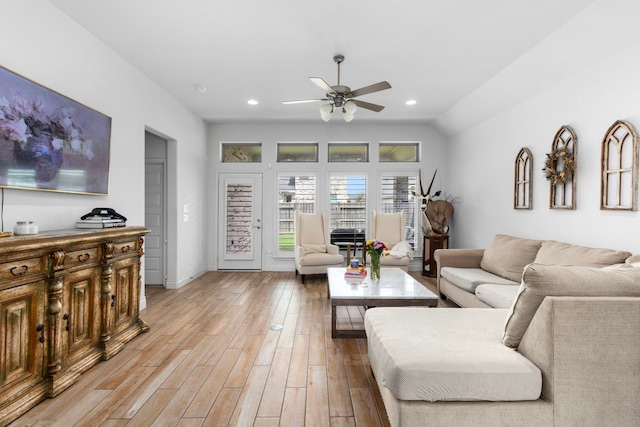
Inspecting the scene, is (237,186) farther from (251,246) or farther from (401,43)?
(401,43)

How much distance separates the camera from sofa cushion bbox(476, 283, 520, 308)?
9.25ft

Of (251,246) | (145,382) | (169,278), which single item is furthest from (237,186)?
(145,382)

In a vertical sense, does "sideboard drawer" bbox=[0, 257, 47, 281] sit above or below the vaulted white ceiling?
below

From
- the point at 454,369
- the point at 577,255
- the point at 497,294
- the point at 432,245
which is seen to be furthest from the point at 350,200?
the point at 454,369

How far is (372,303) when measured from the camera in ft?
9.53

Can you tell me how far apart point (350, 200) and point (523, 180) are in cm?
299

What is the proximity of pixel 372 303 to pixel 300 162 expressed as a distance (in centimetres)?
400

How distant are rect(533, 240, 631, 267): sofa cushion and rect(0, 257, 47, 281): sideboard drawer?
3929 millimetres

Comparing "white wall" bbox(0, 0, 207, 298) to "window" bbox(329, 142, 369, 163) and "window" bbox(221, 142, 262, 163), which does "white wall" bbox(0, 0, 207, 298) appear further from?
"window" bbox(329, 142, 369, 163)

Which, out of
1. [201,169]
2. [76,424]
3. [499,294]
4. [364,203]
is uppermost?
[201,169]

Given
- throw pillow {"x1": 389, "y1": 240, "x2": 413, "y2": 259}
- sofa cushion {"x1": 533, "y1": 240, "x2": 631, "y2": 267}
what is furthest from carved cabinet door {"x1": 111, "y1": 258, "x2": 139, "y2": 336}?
sofa cushion {"x1": 533, "y1": 240, "x2": 631, "y2": 267}

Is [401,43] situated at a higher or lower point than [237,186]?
higher

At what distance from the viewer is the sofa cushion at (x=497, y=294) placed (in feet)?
9.25

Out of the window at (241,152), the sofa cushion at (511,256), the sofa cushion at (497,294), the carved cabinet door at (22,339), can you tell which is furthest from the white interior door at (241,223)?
the carved cabinet door at (22,339)
